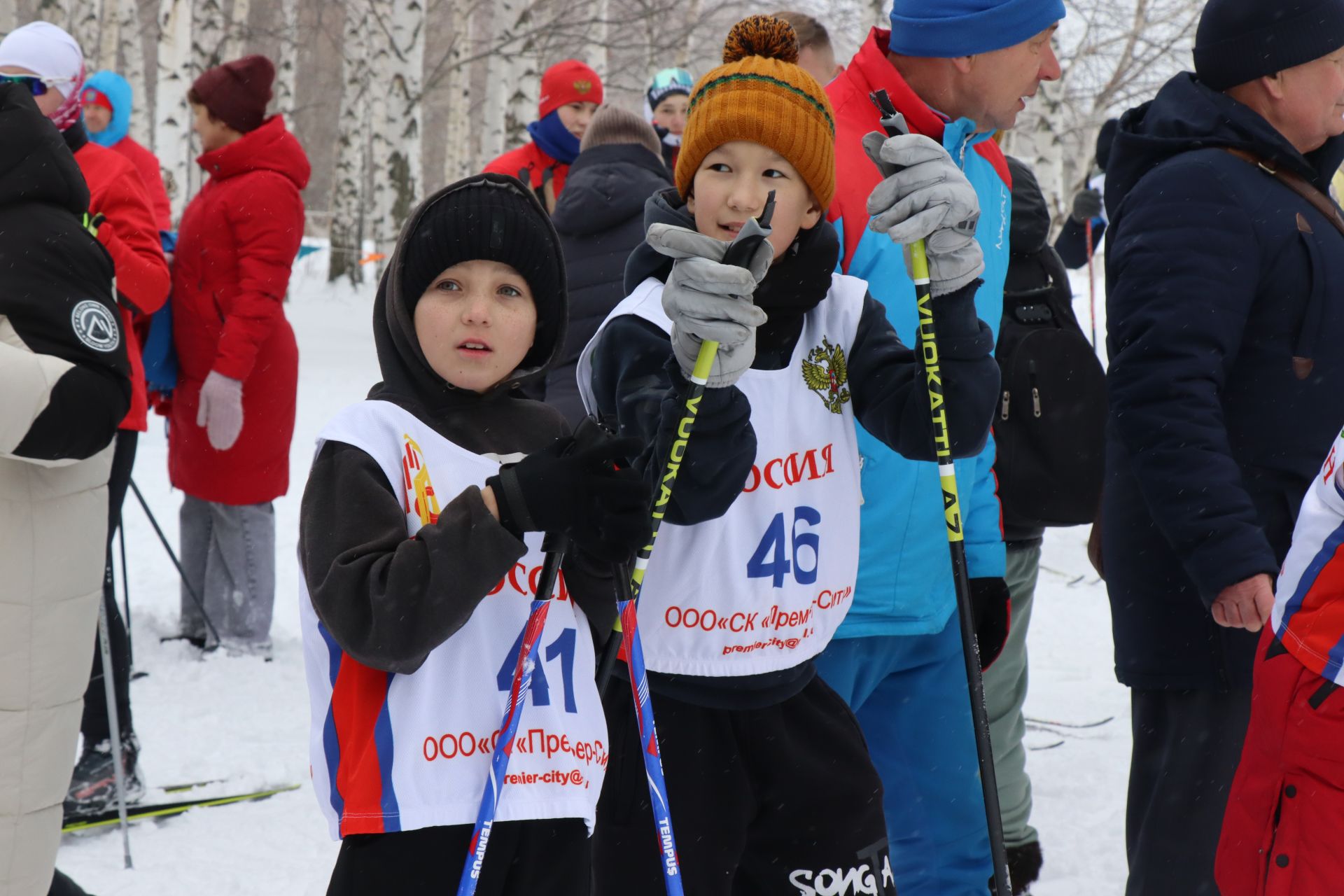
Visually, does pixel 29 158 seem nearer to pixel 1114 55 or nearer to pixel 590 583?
pixel 590 583

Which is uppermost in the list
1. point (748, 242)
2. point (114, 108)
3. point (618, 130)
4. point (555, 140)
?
point (114, 108)

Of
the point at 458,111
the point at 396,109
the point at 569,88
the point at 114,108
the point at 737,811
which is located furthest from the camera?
the point at 458,111

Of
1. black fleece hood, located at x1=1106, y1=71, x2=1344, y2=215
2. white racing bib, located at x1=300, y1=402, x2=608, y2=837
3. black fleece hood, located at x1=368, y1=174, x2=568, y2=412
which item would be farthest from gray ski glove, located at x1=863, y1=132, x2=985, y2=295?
black fleece hood, located at x1=1106, y1=71, x2=1344, y2=215

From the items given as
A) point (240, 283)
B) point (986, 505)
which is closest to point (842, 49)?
point (240, 283)

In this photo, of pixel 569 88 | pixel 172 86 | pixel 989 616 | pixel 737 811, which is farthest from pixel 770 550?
pixel 172 86

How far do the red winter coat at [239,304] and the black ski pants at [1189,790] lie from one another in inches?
156

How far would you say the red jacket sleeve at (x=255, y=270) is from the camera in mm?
5465

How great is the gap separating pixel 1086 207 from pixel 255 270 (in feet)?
14.8

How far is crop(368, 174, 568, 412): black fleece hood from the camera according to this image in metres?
2.06

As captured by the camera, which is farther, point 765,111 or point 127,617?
point 127,617

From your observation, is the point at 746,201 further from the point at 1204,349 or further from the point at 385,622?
the point at 1204,349

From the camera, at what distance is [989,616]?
287cm

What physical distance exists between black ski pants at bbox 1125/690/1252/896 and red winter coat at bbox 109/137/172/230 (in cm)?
488

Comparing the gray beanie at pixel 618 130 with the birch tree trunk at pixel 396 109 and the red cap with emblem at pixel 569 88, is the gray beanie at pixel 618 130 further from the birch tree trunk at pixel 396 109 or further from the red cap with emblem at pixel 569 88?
the birch tree trunk at pixel 396 109
